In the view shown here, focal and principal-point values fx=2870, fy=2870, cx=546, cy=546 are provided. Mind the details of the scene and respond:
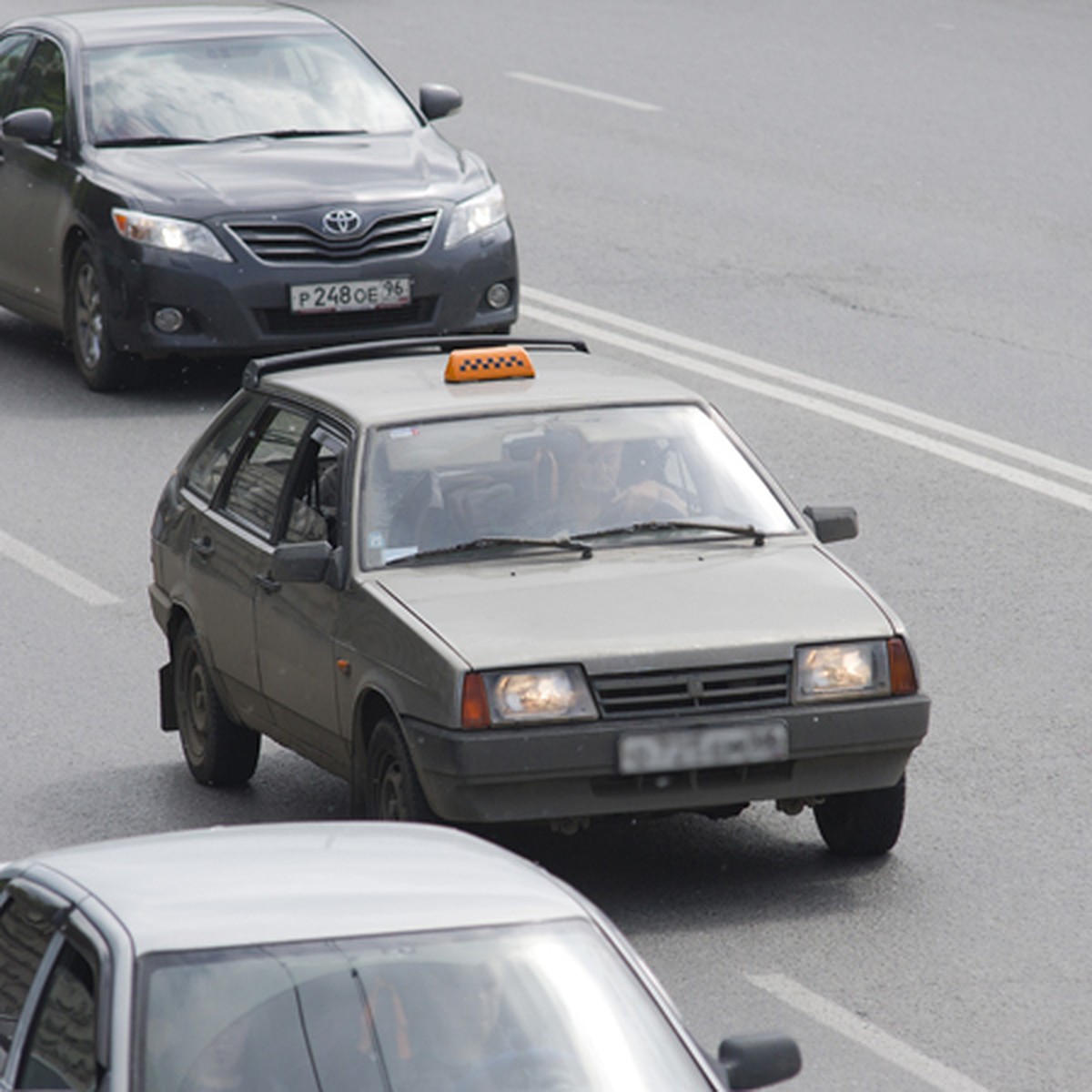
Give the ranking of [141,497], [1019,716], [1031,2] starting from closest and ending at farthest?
1. [1019,716]
2. [141,497]
3. [1031,2]

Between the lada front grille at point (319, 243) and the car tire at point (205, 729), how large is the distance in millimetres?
5633

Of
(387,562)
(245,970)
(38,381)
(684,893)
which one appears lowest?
(38,381)

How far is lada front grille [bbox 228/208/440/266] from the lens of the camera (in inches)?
619

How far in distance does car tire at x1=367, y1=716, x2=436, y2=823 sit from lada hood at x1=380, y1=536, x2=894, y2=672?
372 millimetres

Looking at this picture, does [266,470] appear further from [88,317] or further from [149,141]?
[149,141]

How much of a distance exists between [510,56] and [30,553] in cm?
1559

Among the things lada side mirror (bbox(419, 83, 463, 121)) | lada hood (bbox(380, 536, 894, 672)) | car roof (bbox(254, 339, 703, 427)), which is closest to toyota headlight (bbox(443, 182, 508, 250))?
lada side mirror (bbox(419, 83, 463, 121))

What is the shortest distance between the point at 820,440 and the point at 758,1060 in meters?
9.98

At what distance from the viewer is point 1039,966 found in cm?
801

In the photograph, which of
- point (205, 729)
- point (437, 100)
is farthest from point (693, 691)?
point (437, 100)

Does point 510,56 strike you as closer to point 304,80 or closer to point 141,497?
point 304,80

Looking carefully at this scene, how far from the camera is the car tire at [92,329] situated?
1627cm

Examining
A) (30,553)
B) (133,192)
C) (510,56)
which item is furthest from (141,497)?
(510,56)

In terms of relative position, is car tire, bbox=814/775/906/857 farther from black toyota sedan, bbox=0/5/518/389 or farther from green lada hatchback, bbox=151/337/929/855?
black toyota sedan, bbox=0/5/518/389
